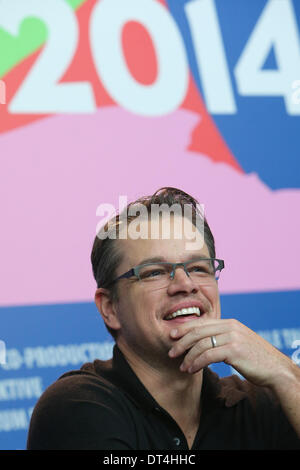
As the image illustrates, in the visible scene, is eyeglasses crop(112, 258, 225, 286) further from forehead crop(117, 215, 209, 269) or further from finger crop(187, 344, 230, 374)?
finger crop(187, 344, 230, 374)

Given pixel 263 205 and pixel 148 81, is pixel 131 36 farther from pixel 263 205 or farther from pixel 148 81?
pixel 263 205

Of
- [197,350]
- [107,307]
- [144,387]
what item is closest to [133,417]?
[144,387]

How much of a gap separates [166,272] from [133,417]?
1.17ft

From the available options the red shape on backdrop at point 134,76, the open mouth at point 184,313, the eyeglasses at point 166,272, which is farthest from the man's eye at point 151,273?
the red shape on backdrop at point 134,76

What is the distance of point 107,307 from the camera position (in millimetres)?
1630

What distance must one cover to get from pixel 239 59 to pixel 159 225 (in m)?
1.76

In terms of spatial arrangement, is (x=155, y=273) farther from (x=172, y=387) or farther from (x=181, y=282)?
(x=172, y=387)

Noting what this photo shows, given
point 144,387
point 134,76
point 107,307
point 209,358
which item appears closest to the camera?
point 209,358

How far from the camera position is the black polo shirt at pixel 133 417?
1312mm

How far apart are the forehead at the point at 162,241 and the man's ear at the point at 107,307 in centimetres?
11

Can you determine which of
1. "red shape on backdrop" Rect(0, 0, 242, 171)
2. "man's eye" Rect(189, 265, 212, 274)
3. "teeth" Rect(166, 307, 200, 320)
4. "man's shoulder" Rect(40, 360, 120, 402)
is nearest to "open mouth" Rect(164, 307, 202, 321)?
"teeth" Rect(166, 307, 200, 320)

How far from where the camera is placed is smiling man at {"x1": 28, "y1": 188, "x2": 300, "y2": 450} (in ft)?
4.47

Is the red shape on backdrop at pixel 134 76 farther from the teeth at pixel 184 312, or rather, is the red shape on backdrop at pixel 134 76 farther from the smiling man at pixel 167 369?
the teeth at pixel 184 312
